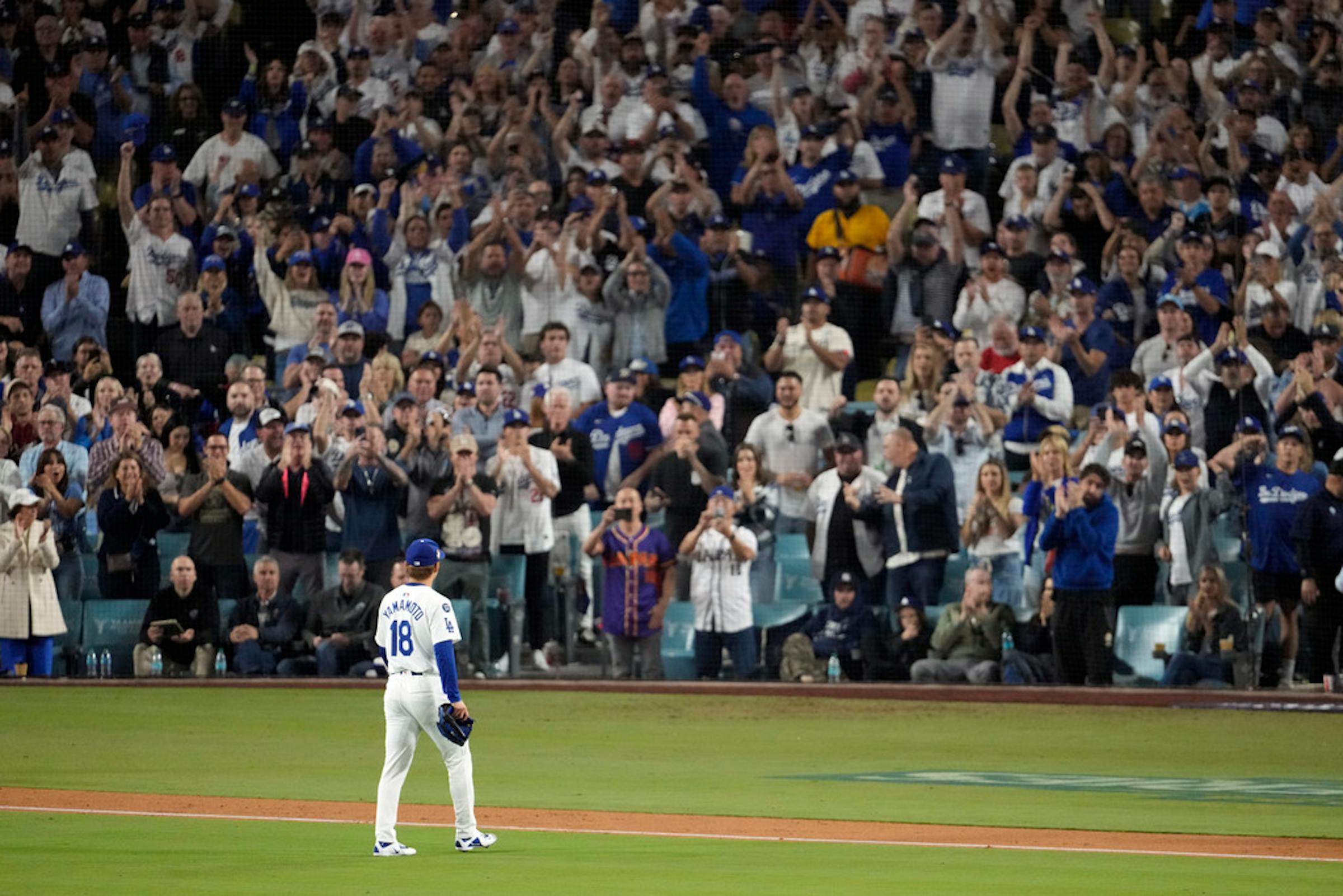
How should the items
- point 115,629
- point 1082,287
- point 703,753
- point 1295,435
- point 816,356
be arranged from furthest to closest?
1. point 816,356
2. point 1082,287
3. point 115,629
4. point 1295,435
5. point 703,753

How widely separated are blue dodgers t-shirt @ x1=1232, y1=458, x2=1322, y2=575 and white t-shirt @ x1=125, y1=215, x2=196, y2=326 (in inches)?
387

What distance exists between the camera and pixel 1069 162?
18.9 m

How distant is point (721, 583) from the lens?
662 inches

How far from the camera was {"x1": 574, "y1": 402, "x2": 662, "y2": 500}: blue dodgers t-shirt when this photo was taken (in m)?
17.9

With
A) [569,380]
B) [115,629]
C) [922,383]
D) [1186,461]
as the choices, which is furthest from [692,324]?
[115,629]

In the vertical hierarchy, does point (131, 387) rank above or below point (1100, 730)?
above

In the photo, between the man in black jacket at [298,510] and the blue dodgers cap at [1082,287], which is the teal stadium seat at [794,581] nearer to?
the blue dodgers cap at [1082,287]

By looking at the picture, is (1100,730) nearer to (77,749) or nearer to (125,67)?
(77,749)

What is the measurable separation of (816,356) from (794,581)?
2211mm

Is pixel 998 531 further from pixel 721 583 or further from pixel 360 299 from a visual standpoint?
pixel 360 299

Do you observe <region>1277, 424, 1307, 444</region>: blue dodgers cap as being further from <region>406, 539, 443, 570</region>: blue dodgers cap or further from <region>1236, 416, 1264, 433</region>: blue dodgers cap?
<region>406, 539, 443, 570</region>: blue dodgers cap

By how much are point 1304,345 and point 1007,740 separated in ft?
15.9

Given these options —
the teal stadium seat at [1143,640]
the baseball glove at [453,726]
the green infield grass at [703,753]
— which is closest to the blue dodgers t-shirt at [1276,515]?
the teal stadium seat at [1143,640]

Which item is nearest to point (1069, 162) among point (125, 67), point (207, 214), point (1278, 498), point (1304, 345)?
point (1304, 345)
